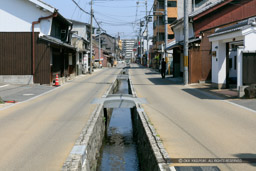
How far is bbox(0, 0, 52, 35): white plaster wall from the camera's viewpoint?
24.6 m

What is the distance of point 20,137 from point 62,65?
23.3m

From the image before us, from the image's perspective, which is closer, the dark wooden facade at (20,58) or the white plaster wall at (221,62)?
the white plaster wall at (221,62)

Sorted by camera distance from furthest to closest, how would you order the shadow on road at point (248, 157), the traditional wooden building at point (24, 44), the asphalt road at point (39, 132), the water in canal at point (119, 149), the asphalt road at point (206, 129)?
the traditional wooden building at point (24, 44), the water in canal at point (119, 149), the asphalt road at point (206, 129), the asphalt road at point (39, 132), the shadow on road at point (248, 157)

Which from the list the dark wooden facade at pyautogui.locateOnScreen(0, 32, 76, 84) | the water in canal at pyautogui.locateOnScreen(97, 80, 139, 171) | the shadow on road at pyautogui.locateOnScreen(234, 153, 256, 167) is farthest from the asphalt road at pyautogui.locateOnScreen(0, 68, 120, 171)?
the dark wooden facade at pyautogui.locateOnScreen(0, 32, 76, 84)

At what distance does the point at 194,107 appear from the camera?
44.4 ft

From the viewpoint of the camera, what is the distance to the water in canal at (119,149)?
949 cm

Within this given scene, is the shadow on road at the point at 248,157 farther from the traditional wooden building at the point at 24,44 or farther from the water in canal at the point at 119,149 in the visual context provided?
the traditional wooden building at the point at 24,44

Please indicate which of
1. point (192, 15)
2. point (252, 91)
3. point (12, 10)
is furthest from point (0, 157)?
point (192, 15)

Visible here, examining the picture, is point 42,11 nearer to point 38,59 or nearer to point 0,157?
point 38,59

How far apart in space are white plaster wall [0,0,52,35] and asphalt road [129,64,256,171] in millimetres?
14144

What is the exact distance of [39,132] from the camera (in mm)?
9117

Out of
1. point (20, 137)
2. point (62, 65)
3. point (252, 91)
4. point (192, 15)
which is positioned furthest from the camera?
point (62, 65)

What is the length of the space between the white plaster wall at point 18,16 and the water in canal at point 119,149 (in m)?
12.0

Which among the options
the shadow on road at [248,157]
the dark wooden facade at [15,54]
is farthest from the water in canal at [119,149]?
the dark wooden facade at [15,54]
